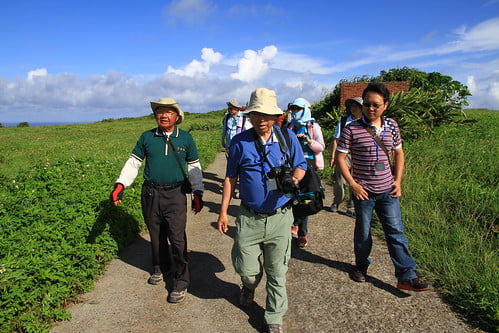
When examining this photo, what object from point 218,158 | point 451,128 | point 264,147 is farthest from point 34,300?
point 451,128

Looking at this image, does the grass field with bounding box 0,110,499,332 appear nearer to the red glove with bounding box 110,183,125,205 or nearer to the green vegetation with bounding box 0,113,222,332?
the green vegetation with bounding box 0,113,222,332

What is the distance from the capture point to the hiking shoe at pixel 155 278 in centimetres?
403

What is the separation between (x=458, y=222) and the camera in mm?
5277

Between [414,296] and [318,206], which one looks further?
[414,296]

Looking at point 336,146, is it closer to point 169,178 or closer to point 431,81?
point 169,178

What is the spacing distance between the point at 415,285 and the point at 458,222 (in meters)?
2.36

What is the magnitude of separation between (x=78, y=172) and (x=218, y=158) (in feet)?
29.5

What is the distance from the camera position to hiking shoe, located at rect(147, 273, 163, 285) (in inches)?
159

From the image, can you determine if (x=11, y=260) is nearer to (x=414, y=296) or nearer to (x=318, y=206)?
(x=318, y=206)

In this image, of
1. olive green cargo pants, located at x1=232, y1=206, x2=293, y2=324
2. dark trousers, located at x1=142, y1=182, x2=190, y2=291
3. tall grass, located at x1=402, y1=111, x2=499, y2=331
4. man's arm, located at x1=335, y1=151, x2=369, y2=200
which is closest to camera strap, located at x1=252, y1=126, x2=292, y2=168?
olive green cargo pants, located at x1=232, y1=206, x2=293, y2=324

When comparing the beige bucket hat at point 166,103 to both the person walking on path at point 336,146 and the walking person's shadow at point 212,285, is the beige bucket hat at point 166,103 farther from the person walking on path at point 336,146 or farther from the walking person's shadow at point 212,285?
the person walking on path at point 336,146

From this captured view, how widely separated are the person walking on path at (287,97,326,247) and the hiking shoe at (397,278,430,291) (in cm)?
155

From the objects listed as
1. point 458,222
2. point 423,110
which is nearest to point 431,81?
point 423,110

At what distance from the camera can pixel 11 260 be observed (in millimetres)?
3146
